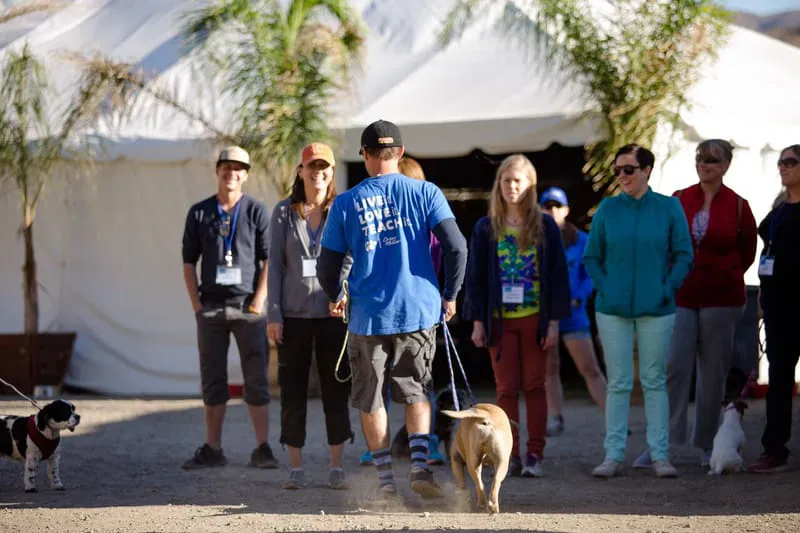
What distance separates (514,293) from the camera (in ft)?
22.6

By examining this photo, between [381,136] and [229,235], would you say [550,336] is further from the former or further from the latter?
[229,235]

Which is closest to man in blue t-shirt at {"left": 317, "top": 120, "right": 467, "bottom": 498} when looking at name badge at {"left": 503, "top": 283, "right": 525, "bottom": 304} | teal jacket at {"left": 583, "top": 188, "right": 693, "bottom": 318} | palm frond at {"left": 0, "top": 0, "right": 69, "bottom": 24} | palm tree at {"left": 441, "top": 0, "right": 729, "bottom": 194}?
name badge at {"left": 503, "top": 283, "right": 525, "bottom": 304}

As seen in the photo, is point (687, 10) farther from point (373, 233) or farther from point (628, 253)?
point (373, 233)

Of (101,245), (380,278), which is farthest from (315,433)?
(101,245)

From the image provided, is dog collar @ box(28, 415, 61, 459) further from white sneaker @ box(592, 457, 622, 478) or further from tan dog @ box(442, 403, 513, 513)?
white sneaker @ box(592, 457, 622, 478)

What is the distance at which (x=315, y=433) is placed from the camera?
369 inches

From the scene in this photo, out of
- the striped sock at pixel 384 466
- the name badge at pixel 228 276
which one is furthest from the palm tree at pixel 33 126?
the striped sock at pixel 384 466

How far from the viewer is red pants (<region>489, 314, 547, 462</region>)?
6926 mm

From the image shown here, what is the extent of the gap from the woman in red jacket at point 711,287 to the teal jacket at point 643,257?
1.09 ft

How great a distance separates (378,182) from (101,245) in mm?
7832

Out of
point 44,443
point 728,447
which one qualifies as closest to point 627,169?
point 728,447

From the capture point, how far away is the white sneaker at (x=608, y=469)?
704cm

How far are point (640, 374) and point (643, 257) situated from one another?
0.64 m

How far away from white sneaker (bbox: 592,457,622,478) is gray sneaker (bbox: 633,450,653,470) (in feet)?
0.77
